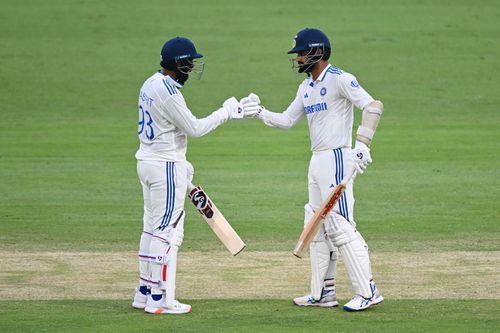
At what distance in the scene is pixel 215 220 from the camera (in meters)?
9.91

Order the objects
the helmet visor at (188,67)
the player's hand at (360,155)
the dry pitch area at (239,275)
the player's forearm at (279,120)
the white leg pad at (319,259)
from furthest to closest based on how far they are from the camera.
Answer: the player's forearm at (279,120), the dry pitch area at (239,275), the white leg pad at (319,259), the helmet visor at (188,67), the player's hand at (360,155)

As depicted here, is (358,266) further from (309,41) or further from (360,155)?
(309,41)

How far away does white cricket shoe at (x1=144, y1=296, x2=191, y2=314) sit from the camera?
925 centimetres

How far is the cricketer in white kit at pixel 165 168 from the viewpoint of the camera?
9305mm

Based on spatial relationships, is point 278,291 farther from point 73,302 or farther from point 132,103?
point 132,103

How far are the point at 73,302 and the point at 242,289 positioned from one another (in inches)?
59.4

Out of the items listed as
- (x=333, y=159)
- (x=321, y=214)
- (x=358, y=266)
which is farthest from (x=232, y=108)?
(x=358, y=266)

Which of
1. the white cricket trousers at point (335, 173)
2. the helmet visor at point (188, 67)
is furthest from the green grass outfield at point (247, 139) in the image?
the helmet visor at point (188, 67)

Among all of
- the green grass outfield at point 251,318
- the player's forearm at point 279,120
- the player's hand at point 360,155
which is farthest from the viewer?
the player's forearm at point 279,120

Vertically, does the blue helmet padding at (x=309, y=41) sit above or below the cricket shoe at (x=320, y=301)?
above

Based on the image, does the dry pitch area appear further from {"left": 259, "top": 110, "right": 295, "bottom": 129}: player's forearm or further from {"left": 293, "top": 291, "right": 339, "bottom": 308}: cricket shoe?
{"left": 259, "top": 110, "right": 295, "bottom": 129}: player's forearm

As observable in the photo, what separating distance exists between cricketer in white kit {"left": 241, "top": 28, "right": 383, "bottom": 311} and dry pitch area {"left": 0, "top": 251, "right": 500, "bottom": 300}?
0.51m

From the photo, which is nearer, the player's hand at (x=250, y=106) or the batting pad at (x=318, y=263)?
the batting pad at (x=318, y=263)

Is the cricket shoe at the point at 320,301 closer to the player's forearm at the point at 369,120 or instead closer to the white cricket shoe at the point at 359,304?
the white cricket shoe at the point at 359,304
